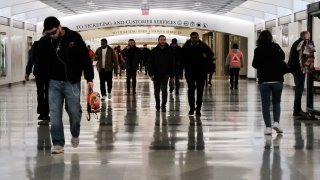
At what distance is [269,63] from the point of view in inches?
396

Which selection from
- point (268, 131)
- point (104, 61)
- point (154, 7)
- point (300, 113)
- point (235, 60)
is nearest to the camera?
point (268, 131)

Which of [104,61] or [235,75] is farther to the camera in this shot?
[235,75]

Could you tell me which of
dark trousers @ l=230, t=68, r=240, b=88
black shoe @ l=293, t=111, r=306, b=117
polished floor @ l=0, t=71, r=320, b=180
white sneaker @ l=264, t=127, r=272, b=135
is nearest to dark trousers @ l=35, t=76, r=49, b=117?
polished floor @ l=0, t=71, r=320, b=180

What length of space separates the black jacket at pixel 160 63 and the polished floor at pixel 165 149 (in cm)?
99

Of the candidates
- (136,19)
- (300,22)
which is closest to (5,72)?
(136,19)

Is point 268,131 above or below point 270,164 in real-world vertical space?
above

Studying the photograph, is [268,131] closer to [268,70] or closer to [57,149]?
[268,70]

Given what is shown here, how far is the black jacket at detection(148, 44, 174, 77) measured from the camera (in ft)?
46.0

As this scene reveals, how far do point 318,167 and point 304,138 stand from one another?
2.47 meters

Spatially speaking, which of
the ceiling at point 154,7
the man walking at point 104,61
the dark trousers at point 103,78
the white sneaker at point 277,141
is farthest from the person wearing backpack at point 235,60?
the white sneaker at point 277,141

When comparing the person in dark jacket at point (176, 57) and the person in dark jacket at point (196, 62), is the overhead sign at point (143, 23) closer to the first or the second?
the person in dark jacket at point (176, 57)

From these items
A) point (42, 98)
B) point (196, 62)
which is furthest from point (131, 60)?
point (42, 98)

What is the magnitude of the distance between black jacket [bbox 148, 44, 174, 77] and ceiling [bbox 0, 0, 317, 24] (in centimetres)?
1266

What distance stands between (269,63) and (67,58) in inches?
140
